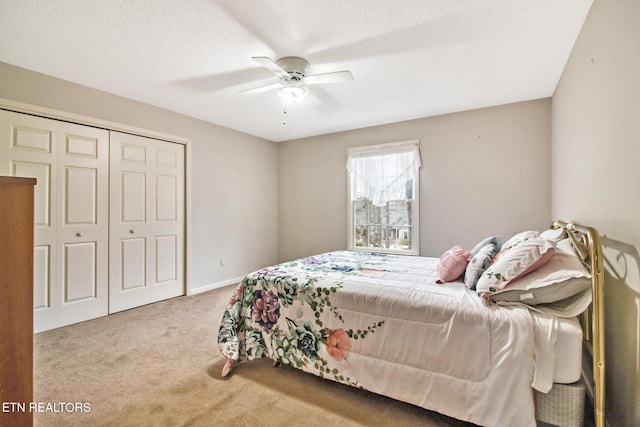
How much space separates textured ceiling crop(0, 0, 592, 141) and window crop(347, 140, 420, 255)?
996 mm

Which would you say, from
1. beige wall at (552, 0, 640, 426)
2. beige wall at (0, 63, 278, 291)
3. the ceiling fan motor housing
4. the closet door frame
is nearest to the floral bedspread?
beige wall at (552, 0, 640, 426)

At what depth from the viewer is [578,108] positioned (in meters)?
2.13

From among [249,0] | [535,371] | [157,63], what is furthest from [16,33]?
[535,371]

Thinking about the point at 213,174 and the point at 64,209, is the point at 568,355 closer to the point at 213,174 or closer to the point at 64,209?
the point at 64,209

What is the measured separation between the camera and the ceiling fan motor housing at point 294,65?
7.95 ft

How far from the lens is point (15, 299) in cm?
84

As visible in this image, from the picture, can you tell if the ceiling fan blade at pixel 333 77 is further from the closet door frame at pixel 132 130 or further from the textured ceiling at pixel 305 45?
the closet door frame at pixel 132 130

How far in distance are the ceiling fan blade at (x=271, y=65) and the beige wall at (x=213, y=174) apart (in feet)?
7.04

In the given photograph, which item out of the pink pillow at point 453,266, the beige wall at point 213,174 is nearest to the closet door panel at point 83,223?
the beige wall at point 213,174

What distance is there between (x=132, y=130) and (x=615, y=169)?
4326 mm

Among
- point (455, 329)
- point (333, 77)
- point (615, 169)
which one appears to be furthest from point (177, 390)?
point (615, 169)

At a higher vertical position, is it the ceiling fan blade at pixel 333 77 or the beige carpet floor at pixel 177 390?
the ceiling fan blade at pixel 333 77

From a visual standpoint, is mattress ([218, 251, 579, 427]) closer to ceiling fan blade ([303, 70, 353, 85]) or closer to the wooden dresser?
the wooden dresser

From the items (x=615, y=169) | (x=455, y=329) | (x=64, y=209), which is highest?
(x=615, y=169)
